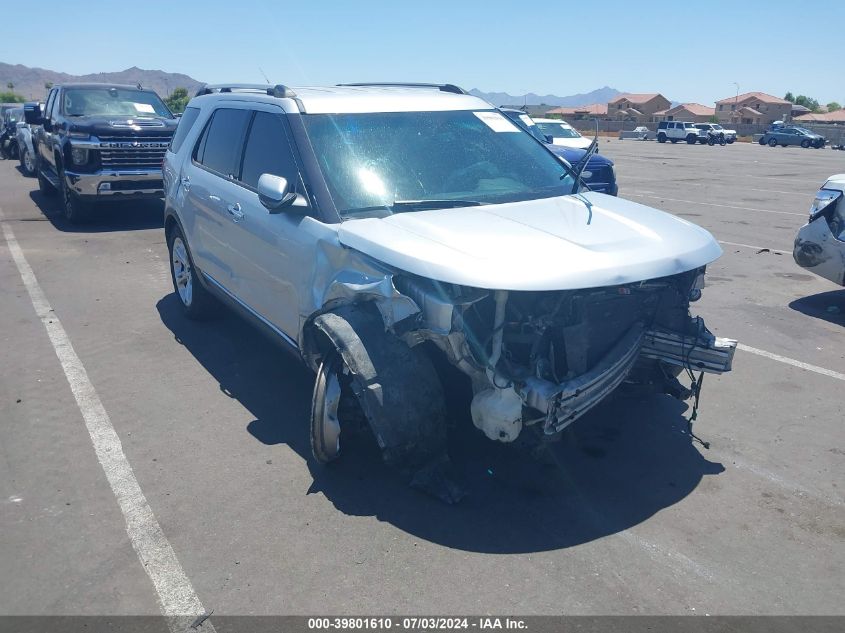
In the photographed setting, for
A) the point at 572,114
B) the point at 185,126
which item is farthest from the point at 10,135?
the point at 572,114

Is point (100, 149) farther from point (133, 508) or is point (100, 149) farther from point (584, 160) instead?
point (584, 160)

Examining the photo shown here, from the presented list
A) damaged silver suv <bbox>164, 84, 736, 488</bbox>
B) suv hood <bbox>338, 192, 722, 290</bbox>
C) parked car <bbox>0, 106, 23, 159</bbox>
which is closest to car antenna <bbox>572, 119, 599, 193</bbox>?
damaged silver suv <bbox>164, 84, 736, 488</bbox>

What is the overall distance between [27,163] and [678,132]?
46085mm

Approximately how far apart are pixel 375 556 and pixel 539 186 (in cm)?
275

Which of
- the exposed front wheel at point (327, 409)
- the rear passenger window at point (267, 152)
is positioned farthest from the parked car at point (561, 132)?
the exposed front wheel at point (327, 409)

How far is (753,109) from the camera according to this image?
117312mm

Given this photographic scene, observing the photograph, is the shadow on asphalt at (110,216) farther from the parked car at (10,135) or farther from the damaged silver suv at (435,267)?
the parked car at (10,135)

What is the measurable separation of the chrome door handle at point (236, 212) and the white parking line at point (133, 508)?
1629 millimetres

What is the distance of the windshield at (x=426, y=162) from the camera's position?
4.46 meters

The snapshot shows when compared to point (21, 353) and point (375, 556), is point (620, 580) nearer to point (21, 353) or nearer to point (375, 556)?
point (375, 556)

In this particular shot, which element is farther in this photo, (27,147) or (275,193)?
(27,147)

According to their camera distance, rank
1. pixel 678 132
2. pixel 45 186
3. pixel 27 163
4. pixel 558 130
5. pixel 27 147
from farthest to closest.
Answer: pixel 678 132 < pixel 558 130 < pixel 27 163 < pixel 27 147 < pixel 45 186

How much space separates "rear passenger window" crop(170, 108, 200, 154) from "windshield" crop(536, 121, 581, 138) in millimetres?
14626

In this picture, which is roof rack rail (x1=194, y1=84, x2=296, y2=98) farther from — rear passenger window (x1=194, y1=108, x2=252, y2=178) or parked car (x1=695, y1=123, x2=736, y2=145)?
parked car (x1=695, y1=123, x2=736, y2=145)
